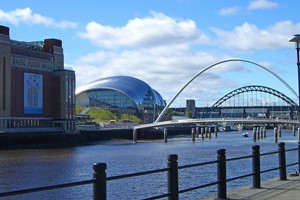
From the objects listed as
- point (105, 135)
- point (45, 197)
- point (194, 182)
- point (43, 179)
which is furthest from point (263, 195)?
point (105, 135)

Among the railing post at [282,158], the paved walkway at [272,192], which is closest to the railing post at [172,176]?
the paved walkway at [272,192]

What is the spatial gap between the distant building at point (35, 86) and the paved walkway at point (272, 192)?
338 feet

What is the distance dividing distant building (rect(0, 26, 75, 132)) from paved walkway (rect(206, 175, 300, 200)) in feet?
338

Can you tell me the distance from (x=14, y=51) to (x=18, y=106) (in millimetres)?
12647

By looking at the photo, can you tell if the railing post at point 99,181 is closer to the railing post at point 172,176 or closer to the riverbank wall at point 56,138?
the railing post at point 172,176

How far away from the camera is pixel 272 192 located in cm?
1301

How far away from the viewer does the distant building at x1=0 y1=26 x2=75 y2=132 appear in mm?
113562

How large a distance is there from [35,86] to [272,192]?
115 meters

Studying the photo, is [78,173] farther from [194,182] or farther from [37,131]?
[37,131]

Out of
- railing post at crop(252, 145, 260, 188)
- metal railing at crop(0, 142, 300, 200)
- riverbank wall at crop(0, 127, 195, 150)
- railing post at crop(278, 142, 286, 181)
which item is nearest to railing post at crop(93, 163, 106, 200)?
metal railing at crop(0, 142, 300, 200)

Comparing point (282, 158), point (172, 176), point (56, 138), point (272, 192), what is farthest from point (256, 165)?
point (56, 138)

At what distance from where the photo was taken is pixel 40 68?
419 ft

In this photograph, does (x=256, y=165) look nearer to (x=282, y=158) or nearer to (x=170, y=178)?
(x=282, y=158)

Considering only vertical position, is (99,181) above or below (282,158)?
above
